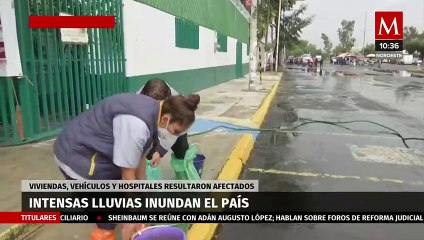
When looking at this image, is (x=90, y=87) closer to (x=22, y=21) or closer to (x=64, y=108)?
(x=64, y=108)

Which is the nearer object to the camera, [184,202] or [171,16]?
[184,202]

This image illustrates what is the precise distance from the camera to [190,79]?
14.6m

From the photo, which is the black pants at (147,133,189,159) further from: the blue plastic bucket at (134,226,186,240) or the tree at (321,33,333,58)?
the tree at (321,33,333,58)

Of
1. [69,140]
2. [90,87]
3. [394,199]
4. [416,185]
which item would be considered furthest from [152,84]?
[90,87]

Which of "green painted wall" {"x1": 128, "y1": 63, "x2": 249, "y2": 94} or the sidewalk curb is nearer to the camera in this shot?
the sidewalk curb

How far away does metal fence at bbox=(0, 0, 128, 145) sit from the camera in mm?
5859

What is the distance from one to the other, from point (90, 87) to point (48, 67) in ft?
4.03

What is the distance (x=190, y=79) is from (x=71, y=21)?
25.8 feet

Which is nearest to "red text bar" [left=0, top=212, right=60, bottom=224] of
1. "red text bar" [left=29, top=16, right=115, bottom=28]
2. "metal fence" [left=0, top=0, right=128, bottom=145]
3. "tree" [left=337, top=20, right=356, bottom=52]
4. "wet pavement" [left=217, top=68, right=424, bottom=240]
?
"wet pavement" [left=217, top=68, right=424, bottom=240]

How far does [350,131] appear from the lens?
8812 mm

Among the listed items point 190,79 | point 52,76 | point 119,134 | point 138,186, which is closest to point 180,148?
point 138,186

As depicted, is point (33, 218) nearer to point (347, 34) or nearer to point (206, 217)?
point (206, 217)

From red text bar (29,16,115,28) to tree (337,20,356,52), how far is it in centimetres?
14457

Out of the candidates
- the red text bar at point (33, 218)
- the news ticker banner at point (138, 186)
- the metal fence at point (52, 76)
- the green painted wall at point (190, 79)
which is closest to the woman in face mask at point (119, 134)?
the news ticker banner at point (138, 186)
